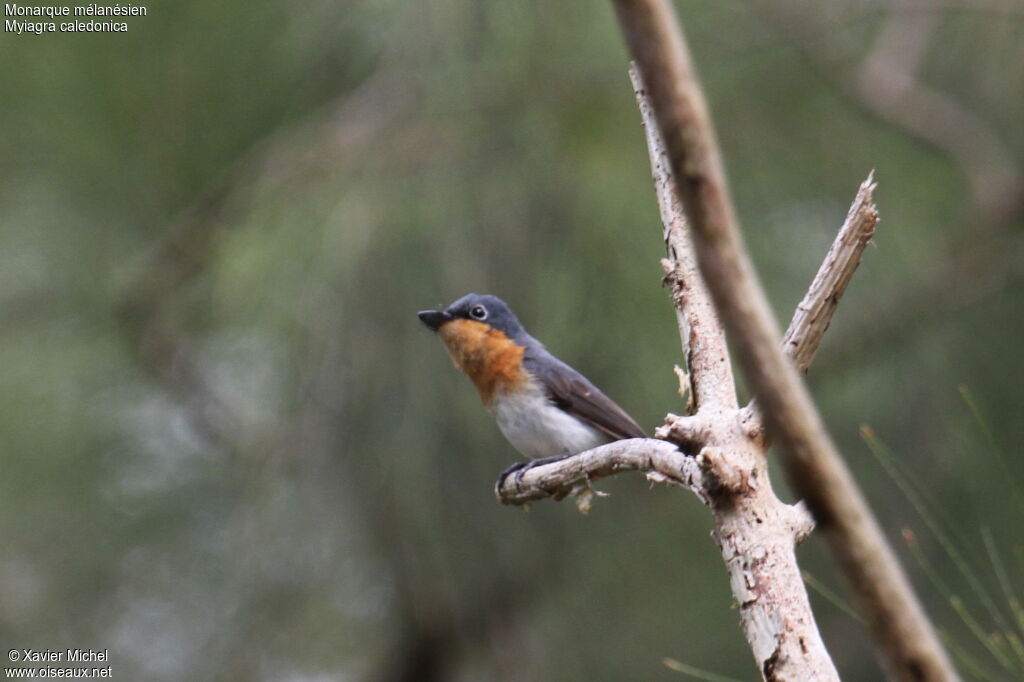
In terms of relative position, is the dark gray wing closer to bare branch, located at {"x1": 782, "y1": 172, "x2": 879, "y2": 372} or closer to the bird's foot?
the bird's foot

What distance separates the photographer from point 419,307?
9.12 feet

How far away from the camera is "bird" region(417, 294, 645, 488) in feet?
8.96

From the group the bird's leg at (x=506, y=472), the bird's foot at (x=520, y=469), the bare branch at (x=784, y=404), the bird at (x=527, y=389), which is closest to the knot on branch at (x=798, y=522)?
the bare branch at (x=784, y=404)

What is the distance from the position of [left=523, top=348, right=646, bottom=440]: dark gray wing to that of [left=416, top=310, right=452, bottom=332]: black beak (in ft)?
1.20

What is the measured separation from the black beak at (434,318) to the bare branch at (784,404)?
181 centimetres

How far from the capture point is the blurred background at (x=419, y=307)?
279 cm

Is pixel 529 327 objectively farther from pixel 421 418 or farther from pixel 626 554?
pixel 626 554

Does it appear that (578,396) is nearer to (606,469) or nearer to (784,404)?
(606,469)

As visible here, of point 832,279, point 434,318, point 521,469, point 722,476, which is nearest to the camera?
point 722,476

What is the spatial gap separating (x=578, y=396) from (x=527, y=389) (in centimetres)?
14

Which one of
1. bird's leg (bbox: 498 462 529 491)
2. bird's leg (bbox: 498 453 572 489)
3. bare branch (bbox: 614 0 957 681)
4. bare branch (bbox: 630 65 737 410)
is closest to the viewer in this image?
bare branch (bbox: 614 0 957 681)

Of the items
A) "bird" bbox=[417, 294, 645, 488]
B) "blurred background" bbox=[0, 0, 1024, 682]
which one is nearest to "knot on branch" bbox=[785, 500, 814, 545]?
"bird" bbox=[417, 294, 645, 488]

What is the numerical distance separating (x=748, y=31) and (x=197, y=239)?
6.17 feet

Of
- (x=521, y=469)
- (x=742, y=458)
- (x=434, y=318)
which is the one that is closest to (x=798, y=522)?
(x=742, y=458)
